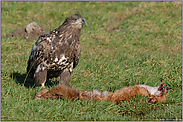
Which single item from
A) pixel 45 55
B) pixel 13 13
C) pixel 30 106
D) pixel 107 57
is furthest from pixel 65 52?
pixel 13 13

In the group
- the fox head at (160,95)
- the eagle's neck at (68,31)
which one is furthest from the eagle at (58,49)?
the fox head at (160,95)

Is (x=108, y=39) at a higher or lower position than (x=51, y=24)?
lower

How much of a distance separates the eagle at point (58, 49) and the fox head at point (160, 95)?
6.65 ft

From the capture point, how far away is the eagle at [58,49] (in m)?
5.12

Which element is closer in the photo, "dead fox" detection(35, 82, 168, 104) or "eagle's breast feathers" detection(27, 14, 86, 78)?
"dead fox" detection(35, 82, 168, 104)

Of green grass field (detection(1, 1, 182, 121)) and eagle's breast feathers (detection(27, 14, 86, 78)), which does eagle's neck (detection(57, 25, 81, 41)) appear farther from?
green grass field (detection(1, 1, 182, 121))

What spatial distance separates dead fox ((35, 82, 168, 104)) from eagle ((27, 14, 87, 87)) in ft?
2.42

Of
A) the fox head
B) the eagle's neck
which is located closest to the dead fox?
the fox head

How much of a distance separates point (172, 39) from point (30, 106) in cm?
699

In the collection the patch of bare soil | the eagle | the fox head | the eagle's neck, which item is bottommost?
the fox head

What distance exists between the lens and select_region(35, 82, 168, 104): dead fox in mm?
4617

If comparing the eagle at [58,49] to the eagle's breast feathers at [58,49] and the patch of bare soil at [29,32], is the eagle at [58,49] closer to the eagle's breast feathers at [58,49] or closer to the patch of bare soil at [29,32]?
the eagle's breast feathers at [58,49]

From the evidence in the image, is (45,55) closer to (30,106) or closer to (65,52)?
(65,52)

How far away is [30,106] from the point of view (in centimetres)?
429
